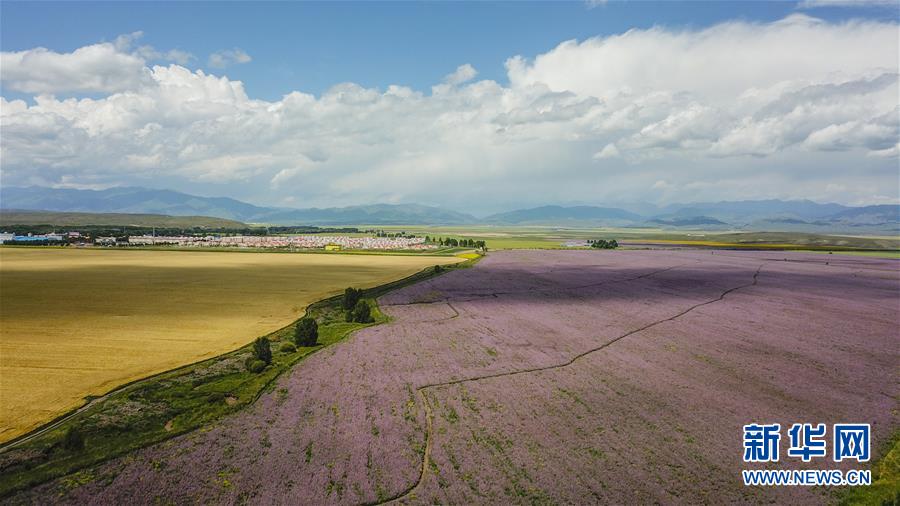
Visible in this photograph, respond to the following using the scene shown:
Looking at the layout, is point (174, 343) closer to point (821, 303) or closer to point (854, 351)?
point (854, 351)

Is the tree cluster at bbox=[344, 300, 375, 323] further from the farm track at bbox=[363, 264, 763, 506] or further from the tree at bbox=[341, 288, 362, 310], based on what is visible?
the farm track at bbox=[363, 264, 763, 506]

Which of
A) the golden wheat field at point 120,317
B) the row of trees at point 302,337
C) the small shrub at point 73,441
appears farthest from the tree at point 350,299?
the small shrub at point 73,441

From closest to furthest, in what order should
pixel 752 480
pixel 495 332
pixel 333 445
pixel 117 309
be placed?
pixel 752 480 < pixel 333 445 < pixel 495 332 < pixel 117 309

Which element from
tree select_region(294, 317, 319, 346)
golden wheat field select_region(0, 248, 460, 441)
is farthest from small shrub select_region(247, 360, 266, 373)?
tree select_region(294, 317, 319, 346)

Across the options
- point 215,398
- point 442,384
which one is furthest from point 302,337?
point 442,384

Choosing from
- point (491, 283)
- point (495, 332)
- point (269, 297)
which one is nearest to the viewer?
point (495, 332)

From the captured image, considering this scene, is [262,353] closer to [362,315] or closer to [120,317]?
[362,315]

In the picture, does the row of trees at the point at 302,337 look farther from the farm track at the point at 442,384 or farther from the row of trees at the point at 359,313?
the farm track at the point at 442,384

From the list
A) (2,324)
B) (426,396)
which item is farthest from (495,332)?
(2,324)
